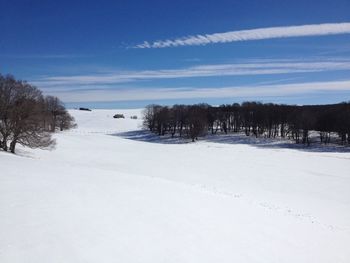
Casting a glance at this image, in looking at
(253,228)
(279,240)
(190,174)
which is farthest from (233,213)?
(190,174)

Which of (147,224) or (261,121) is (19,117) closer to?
(147,224)

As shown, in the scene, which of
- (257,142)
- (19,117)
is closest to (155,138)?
(257,142)

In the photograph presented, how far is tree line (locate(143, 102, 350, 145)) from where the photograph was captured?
91.9 m

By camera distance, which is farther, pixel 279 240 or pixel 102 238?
pixel 279 240

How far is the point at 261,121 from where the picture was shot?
107812mm

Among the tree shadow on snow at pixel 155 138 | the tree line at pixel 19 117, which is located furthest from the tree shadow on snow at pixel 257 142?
the tree line at pixel 19 117

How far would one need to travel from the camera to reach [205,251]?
1155 centimetres

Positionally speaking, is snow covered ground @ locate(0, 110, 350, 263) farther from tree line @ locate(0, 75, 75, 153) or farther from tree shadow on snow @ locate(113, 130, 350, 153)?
tree shadow on snow @ locate(113, 130, 350, 153)

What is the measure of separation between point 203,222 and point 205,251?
2.99 metres

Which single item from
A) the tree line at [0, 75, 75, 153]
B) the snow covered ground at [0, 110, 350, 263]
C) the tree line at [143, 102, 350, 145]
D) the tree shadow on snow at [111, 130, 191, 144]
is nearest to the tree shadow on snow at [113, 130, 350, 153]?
the tree shadow on snow at [111, 130, 191, 144]

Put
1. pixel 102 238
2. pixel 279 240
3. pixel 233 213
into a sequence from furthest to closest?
pixel 233 213 → pixel 279 240 → pixel 102 238

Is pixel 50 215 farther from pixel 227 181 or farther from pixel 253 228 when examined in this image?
pixel 227 181

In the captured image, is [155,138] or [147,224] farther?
[155,138]

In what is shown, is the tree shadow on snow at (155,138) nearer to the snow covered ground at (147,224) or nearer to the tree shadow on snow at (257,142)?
the tree shadow on snow at (257,142)
